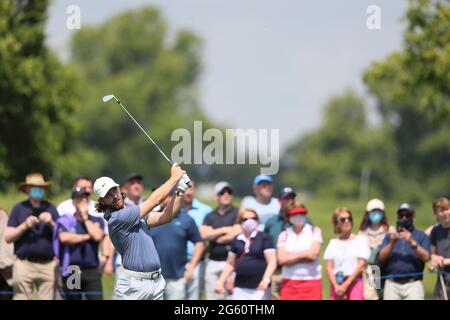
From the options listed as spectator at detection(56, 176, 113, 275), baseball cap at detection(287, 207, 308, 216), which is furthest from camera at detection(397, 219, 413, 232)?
spectator at detection(56, 176, 113, 275)

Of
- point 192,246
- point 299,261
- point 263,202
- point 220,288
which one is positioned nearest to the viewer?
point 299,261

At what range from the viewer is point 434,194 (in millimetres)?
94562

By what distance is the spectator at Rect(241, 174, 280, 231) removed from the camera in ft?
53.1

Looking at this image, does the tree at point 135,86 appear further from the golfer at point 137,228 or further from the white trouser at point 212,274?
the golfer at point 137,228

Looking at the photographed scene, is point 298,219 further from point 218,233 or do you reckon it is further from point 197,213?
point 197,213

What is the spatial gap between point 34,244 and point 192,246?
2.35 metres

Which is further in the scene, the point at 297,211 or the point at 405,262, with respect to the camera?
the point at 405,262

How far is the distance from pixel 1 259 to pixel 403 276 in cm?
562

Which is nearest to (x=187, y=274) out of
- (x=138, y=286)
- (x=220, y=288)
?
(x=220, y=288)

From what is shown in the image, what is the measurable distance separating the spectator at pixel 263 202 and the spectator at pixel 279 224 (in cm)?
50

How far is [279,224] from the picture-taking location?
15.5 m

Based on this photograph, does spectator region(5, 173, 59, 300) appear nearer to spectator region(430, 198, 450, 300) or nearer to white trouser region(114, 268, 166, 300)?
white trouser region(114, 268, 166, 300)

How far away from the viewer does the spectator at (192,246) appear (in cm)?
1590

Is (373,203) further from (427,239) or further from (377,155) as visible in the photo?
(377,155)
